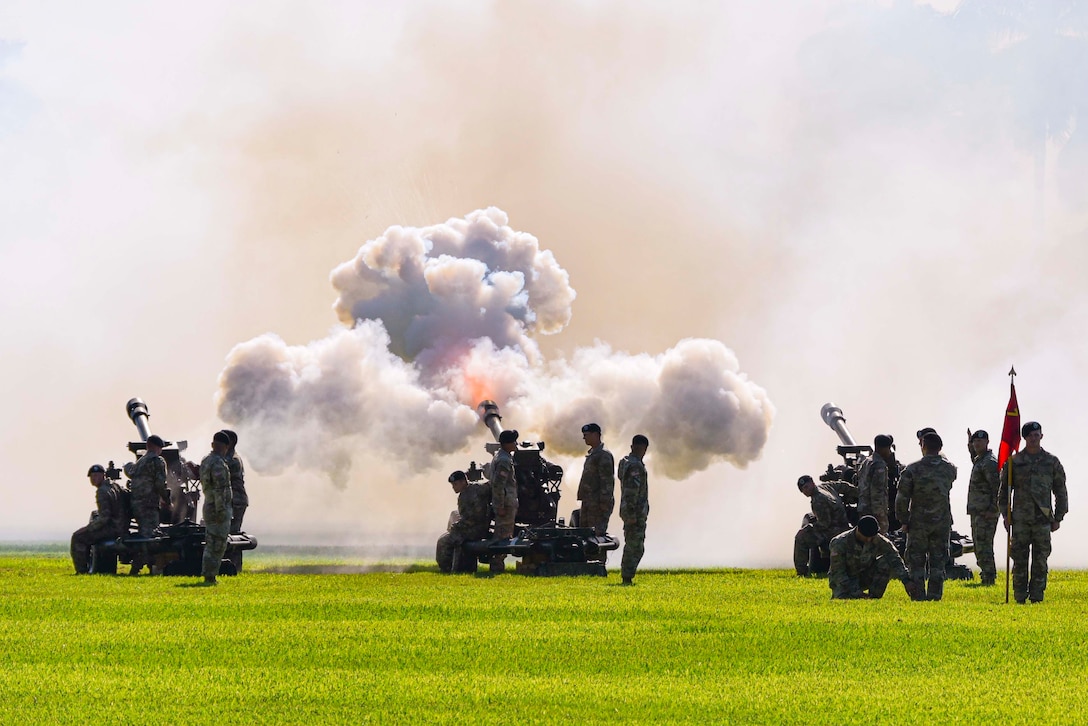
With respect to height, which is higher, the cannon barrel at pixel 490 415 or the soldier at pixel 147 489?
the cannon barrel at pixel 490 415

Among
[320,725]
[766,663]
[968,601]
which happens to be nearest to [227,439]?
[968,601]

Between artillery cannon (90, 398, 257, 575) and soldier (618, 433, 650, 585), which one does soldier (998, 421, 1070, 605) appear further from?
artillery cannon (90, 398, 257, 575)

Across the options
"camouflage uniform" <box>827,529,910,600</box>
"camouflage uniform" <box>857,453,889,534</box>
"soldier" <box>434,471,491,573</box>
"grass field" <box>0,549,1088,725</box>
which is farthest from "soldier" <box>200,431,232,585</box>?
"camouflage uniform" <box>857,453,889,534</box>

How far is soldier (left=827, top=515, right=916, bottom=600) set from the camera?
2220 cm

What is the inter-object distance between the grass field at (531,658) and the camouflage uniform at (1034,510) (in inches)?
22.7

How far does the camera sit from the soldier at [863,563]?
22203 millimetres

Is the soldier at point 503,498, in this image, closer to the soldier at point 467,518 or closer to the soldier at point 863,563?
the soldier at point 467,518

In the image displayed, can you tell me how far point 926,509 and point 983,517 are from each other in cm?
587

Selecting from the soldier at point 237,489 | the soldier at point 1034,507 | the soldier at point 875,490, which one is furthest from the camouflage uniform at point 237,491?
the soldier at point 1034,507

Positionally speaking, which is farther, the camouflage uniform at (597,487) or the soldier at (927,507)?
the camouflage uniform at (597,487)

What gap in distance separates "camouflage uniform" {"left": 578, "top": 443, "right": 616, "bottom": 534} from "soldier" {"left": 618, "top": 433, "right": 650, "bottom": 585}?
330 centimetres

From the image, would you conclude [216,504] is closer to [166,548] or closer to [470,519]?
[166,548]

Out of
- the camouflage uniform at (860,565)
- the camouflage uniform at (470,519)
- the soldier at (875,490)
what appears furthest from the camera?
the camouflage uniform at (470,519)

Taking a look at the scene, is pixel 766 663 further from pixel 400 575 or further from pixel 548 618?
pixel 400 575
